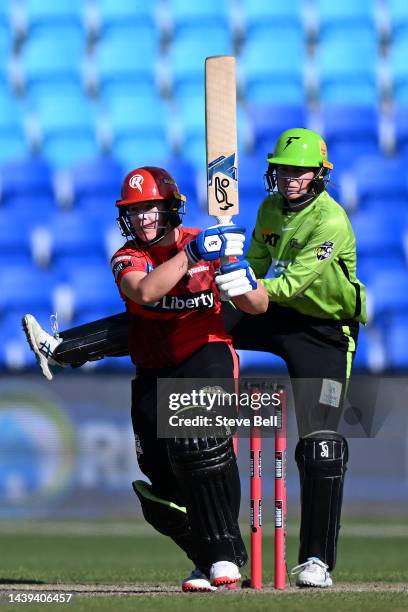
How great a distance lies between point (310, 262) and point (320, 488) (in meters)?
0.89

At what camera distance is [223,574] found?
4668 millimetres

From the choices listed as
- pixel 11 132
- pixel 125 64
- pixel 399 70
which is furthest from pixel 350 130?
pixel 11 132

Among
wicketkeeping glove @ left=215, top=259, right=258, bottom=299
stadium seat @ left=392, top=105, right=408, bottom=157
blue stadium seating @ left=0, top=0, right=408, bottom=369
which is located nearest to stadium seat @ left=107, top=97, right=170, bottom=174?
blue stadium seating @ left=0, top=0, right=408, bottom=369

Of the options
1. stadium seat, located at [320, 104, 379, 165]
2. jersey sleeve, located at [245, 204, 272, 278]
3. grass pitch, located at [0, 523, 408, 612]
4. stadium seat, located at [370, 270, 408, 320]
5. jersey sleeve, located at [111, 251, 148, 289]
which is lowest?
grass pitch, located at [0, 523, 408, 612]

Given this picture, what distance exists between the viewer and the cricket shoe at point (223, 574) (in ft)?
15.3

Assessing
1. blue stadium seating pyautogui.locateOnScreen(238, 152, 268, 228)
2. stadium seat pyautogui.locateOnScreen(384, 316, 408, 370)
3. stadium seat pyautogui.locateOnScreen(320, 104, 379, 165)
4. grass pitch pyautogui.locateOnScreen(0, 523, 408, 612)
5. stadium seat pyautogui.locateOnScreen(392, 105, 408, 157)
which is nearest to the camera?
grass pitch pyautogui.locateOnScreen(0, 523, 408, 612)

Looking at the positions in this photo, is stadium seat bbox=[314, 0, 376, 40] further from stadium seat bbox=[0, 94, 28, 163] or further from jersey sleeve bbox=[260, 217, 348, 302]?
jersey sleeve bbox=[260, 217, 348, 302]

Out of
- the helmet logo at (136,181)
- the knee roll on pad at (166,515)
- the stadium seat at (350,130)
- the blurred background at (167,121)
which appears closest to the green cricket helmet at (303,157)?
the helmet logo at (136,181)

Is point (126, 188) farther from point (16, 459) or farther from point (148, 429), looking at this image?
point (16, 459)

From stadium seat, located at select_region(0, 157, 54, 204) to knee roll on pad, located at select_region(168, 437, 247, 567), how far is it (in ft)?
25.8

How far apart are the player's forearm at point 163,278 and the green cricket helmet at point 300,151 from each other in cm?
67

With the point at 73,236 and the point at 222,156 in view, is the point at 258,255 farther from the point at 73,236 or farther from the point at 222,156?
the point at 73,236

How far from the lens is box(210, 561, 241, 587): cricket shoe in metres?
4.67

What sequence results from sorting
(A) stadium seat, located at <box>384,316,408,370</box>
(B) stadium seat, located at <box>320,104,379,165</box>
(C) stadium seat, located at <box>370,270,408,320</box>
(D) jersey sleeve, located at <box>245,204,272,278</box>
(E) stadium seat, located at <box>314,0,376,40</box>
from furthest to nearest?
1. (E) stadium seat, located at <box>314,0,376,40</box>
2. (B) stadium seat, located at <box>320,104,379,165</box>
3. (C) stadium seat, located at <box>370,270,408,320</box>
4. (A) stadium seat, located at <box>384,316,408,370</box>
5. (D) jersey sleeve, located at <box>245,204,272,278</box>
